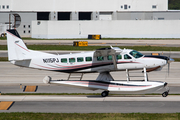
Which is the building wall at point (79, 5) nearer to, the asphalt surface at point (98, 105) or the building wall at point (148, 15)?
the building wall at point (148, 15)

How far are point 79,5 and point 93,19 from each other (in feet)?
18.0

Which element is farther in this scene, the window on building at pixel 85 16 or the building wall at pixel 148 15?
the window on building at pixel 85 16

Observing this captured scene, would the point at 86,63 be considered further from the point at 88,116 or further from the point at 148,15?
the point at 148,15

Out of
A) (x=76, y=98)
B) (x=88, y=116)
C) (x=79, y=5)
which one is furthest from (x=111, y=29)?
(x=88, y=116)

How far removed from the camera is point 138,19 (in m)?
81.3

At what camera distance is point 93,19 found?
81062 mm

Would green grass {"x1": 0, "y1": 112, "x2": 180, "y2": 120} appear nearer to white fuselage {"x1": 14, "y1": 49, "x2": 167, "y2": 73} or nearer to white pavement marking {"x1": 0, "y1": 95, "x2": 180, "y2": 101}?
white pavement marking {"x1": 0, "y1": 95, "x2": 180, "y2": 101}

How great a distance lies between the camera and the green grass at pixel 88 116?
1403cm

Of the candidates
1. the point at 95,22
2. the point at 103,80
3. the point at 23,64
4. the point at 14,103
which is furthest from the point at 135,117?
the point at 95,22

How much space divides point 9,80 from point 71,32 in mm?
51239

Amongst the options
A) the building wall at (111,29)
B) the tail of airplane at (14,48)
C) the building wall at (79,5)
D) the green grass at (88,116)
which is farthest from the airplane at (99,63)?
the building wall at (79,5)

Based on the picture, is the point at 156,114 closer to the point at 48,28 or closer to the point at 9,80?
the point at 9,80

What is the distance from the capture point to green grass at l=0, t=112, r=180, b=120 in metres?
14.0

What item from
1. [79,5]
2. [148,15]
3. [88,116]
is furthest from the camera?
[148,15]
